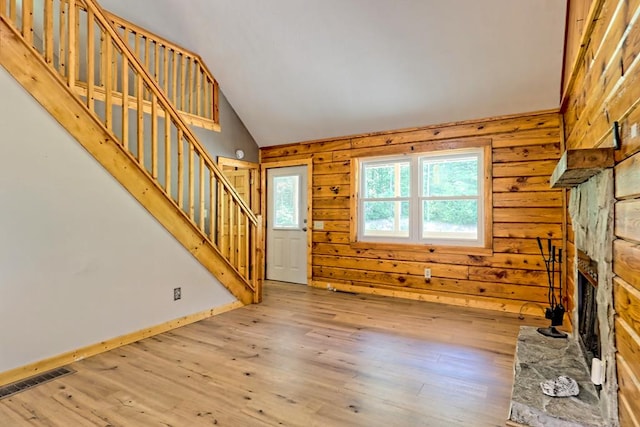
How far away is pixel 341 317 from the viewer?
3.63 metres

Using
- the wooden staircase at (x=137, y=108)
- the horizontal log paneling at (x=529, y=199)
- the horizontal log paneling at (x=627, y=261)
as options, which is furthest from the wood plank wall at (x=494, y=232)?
the horizontal log paneling at (x=627, y=261)

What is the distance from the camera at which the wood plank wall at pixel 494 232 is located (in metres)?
3.73

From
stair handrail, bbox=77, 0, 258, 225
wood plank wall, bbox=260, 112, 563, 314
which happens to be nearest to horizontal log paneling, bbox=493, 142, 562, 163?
wood plank wall, bbox=260, 112, 563, 314

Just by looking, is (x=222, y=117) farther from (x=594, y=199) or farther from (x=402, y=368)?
(x=594, y=199)

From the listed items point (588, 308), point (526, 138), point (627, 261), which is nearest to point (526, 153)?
point (526, 138)

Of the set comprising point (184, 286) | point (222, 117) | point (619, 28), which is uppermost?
point (222, 117)

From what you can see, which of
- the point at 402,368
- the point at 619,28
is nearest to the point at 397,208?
the point at 402,368

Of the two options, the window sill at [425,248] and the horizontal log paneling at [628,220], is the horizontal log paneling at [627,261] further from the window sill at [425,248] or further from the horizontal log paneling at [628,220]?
the window sill at [425,248]

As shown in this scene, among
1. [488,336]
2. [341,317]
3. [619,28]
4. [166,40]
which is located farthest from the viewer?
[166,40]

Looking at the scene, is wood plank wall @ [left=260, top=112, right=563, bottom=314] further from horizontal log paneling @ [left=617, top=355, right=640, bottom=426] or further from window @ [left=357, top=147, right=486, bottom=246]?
horizontal log paneling @ [left=617, top=355, right=640, bottom=426]

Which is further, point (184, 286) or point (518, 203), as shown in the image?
point (518, 203)

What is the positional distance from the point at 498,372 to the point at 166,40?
16.3 ft

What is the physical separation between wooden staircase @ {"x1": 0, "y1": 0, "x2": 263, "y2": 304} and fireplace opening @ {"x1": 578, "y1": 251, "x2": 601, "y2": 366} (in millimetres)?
3060

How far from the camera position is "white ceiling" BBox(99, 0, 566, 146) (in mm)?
3044
